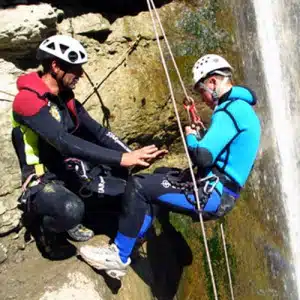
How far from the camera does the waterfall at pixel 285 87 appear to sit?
884 cm

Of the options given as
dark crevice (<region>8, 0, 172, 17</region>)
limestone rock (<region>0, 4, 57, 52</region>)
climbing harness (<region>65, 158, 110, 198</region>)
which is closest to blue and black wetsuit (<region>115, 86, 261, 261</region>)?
climbing harness (<region>65, 158, 110, 198</region>)

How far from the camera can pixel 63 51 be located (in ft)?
18.2

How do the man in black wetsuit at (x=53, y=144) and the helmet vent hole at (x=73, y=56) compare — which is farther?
the helmet vent hole at (x=73, y=56)

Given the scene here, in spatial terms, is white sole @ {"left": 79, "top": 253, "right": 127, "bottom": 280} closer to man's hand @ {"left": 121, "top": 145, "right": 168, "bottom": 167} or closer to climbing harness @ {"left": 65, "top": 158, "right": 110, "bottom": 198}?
climbing harness @ {"left": 65, "top": 158, "right": 110, "bottom": 198}

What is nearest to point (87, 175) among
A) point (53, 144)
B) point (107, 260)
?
point (53, 144)

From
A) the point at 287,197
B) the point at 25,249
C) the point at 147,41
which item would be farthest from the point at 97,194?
the point at 287,197

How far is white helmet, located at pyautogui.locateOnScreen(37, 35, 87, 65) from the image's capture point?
5512 millimetres

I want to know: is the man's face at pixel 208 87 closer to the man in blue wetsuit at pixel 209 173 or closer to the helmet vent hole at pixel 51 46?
the man in blue wetsuit at pixel 209 173

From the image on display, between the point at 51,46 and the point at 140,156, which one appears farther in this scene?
the point at 51,46

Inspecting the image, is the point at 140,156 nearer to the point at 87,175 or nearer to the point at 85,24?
the point at 87,175

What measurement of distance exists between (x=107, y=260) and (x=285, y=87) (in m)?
4.56

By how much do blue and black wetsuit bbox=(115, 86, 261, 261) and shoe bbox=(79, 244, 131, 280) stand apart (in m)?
0.06

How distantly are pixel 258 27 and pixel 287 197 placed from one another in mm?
2434

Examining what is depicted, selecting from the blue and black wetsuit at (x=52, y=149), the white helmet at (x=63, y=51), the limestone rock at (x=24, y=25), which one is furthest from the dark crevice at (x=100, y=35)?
the white helmet at (x=63, y=51)
